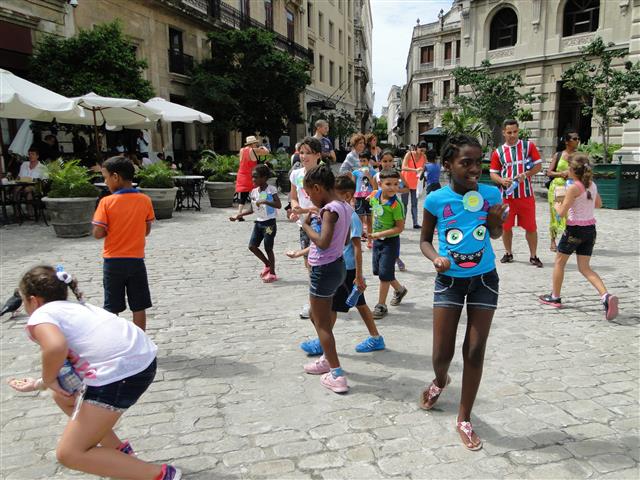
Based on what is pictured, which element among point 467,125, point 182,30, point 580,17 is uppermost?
point 580,17

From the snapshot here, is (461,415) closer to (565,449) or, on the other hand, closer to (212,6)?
(565,449)

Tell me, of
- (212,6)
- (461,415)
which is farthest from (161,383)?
(212,6)

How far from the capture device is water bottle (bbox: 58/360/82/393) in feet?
7.56

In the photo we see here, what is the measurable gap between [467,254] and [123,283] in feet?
9.02

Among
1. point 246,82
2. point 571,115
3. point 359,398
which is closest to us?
point 359,398

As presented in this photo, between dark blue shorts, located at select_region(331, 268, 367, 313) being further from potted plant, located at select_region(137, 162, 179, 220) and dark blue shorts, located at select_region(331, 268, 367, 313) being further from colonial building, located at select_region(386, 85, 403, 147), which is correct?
colonial building, located at select_region(386, 85, 403, 147)

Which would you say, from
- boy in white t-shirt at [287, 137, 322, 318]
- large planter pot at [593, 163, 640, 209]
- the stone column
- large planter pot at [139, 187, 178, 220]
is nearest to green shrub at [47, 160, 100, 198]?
large planter pot at [139, 187, 178, 220]

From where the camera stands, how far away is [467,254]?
286cm

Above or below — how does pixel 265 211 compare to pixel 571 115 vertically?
below

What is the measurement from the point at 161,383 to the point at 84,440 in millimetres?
1573

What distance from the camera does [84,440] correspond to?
2.27m

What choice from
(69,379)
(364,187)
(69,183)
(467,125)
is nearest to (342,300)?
(69,379)

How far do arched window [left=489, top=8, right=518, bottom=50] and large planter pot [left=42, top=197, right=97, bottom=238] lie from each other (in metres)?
26.7

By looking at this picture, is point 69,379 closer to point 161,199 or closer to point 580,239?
point 580,239
